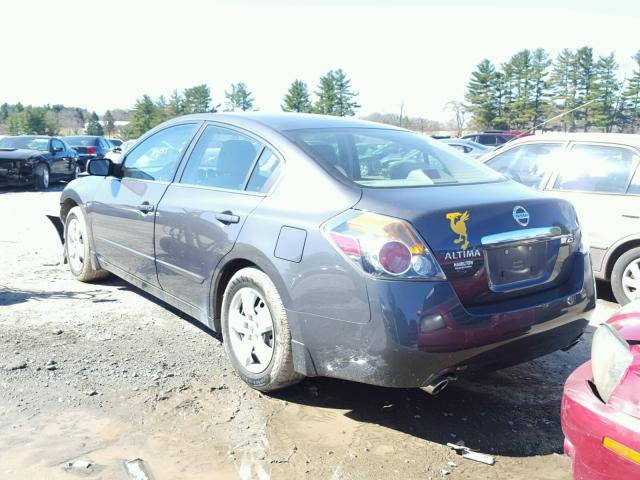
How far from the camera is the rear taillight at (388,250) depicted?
277 centimetres

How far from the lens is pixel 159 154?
15.4 ft

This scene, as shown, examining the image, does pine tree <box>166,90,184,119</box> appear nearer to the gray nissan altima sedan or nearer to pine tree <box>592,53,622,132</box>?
pine tree <box>592,53,622,132</box>

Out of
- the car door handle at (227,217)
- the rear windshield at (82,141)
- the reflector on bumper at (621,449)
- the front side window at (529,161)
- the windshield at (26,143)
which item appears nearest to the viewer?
the reflector on bumper at (621,449)

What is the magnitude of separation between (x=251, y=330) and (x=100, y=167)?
2398 millimetres

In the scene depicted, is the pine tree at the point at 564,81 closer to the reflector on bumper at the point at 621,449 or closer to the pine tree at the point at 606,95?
the pine tree at the point at 606,95

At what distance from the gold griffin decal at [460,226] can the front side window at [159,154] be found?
2.21m

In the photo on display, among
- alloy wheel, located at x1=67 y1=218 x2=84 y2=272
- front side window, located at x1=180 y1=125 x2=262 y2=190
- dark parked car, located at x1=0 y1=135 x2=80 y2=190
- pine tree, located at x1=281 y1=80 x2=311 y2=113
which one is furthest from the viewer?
pine tree, located at x1=281 y1=80 x2=311 y2=113

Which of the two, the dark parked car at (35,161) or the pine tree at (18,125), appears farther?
the pine tree at (18,125)

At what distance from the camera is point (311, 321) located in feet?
9.93

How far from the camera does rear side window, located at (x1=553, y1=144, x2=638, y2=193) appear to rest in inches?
216

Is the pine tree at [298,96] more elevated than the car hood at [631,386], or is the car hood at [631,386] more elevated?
the pine tree at [298,96]

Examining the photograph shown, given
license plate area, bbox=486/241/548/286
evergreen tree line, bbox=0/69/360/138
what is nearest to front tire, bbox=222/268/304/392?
license plate area, bbox=486/241/548/286

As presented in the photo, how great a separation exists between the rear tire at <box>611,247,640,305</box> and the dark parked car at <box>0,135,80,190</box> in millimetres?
13686

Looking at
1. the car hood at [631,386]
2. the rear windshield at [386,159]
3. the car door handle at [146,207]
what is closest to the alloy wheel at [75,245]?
the car door handle at [146,207]
